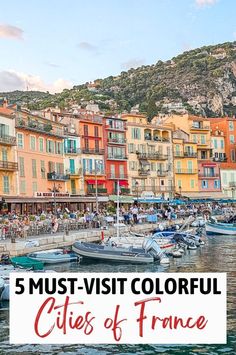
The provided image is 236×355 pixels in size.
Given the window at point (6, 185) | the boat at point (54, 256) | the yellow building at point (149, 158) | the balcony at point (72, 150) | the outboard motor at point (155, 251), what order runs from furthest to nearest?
the yellow building at point (149, 158)
the balcony at point (72, 150)
the window at point (6, 185)
the outboard motor at point (155, 251)
the boat at point (54, 256)

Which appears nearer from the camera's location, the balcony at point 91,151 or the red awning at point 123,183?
the balcony at point 91,151

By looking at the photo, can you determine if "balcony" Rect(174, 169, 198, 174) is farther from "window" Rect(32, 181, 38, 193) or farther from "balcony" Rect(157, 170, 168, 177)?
"window" Rect(32, 181, 38, 193)

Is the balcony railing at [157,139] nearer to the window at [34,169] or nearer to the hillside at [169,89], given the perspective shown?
the window at [34,169]

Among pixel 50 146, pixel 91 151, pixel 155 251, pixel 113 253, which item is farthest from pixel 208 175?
pixel 113 253

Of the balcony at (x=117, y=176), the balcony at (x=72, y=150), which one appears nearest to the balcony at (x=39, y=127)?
the balcony at (x=72, y=150)

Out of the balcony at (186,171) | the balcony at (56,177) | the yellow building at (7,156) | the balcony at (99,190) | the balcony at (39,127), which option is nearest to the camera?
the yellow building at (7,156)

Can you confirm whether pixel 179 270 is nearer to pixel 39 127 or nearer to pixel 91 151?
pixel 39 127

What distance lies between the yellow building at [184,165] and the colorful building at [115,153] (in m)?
12.6

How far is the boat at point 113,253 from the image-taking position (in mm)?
37000

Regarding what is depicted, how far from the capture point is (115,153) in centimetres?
8231

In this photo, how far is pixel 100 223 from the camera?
175 feet

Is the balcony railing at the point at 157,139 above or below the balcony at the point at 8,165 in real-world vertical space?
above

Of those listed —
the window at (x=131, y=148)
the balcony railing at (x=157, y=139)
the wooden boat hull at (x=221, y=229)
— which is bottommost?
the wooden boat hull at (x=221, y=229)

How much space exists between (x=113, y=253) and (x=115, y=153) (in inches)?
1797
